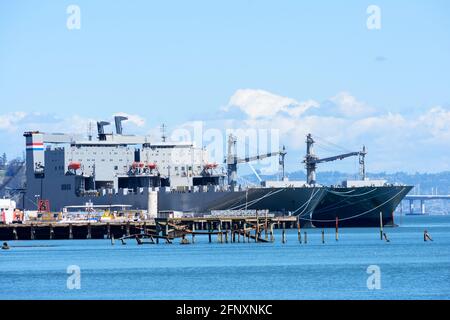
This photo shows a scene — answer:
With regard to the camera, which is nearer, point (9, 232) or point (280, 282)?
point (280, 282)

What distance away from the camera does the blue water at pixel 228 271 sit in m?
41.9

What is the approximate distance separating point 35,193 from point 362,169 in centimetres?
3829

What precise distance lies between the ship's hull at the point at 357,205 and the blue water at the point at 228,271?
3843cm

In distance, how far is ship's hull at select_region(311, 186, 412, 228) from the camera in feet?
390

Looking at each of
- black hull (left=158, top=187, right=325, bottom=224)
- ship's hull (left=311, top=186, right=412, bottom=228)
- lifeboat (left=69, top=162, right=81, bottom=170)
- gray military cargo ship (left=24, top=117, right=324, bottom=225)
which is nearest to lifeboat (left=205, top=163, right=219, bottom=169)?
gray military cargo ship (left=24, top=117, right=324, bottom=225)

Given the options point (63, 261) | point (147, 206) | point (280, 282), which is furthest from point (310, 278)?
point (147, 206)

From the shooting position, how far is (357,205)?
121438 millimetres

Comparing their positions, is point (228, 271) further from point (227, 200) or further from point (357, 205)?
point (357, 205)

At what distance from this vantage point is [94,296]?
42125 millimetres

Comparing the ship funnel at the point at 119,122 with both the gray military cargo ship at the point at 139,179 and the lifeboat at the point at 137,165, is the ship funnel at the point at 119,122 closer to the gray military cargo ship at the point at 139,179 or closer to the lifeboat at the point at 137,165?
the gray military cargo ship at the point at 139,179

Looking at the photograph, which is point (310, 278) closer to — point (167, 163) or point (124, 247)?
point (124, 247)

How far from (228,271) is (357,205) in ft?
230

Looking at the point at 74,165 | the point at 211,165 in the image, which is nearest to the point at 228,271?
the point at 74,165

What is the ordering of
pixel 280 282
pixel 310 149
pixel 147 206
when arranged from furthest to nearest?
pixel 310 149 < pixel 147 206 < pixel 280 282
